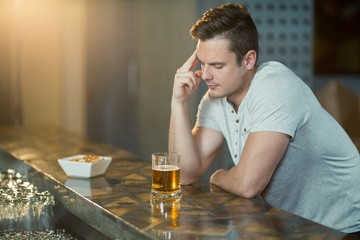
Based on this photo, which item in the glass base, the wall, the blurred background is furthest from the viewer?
the wall

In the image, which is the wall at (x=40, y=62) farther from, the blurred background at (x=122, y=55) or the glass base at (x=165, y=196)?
the glass base at (x=165, y=196)

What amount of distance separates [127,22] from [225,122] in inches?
135

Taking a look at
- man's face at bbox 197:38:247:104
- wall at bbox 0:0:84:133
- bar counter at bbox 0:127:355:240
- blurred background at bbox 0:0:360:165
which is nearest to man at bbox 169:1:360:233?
man's face at bbox 197:38:247:104

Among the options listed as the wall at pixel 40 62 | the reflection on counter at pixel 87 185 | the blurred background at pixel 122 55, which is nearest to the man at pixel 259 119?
the reflection on counter at pixel 87 185

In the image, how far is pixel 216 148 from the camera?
8.52ft

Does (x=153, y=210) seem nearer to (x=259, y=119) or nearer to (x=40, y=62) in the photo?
(x=259, y=119)

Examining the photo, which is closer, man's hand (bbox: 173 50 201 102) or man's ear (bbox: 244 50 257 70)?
man's ear (bbox: 244 50 257 70)

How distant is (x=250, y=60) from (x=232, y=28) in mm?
136

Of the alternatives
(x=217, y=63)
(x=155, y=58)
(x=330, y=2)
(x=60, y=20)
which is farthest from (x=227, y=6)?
(x=330, y=2)

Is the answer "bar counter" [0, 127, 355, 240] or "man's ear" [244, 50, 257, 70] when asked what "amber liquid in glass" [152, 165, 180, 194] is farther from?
"man's ear" [244, 50, 257, 70]

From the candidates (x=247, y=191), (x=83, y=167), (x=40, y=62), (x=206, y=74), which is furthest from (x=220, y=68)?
(x=40, y=62)

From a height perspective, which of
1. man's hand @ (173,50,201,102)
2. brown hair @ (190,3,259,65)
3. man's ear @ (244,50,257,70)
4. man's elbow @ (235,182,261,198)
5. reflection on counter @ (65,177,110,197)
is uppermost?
brown hair @ (190,3,259,65)

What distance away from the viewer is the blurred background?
14.8ft

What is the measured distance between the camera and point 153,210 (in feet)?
6.12
